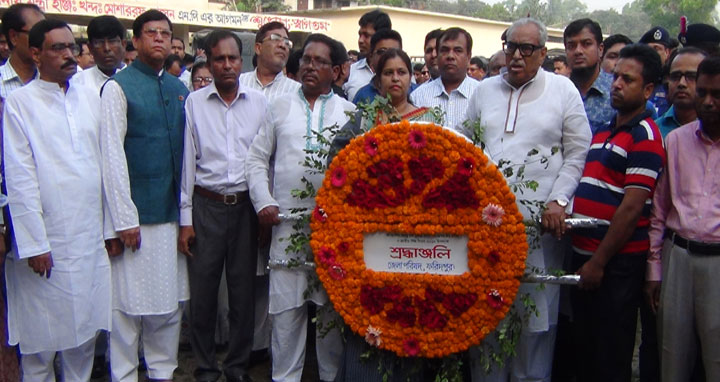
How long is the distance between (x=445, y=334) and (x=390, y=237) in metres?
0.58

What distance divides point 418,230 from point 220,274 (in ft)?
5.70

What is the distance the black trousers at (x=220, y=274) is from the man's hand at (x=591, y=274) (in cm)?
216

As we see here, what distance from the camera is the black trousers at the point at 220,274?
14.2ft

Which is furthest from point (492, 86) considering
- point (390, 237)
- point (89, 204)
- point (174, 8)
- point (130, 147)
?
point (174, 8)

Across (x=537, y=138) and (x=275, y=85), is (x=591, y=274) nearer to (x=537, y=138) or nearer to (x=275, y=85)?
(x=537, y=138)

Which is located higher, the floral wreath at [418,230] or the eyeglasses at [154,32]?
the eyeglasses at [154,32]

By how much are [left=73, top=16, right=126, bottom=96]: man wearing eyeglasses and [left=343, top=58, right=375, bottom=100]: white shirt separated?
217 cm

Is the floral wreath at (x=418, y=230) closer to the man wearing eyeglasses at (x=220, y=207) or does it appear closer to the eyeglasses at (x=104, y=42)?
the man wearing eyeglasses at (x=220, y=207)

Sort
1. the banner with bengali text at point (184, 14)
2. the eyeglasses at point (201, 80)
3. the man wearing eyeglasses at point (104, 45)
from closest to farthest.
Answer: the man wearing eyeglasses at point (104, 45) < the eyeglasses at point (201, 80) < the banner with bengali text at point (184, 14)

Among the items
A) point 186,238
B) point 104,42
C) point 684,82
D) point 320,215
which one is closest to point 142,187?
point 186,238

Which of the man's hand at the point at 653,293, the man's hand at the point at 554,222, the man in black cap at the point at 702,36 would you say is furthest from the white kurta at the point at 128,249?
the man in black cap at the point at 702,36

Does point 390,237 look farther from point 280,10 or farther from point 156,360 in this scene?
point 280,10

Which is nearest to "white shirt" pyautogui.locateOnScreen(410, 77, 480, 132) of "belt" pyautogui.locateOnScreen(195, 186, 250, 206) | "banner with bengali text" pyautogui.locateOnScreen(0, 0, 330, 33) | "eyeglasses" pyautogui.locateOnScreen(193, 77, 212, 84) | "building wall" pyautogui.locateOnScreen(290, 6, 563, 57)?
→ "belt" pyautogui.locateOnScreen(195, 186, 250, 206)

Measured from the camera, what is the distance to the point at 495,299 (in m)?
3.33
